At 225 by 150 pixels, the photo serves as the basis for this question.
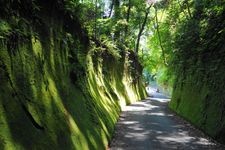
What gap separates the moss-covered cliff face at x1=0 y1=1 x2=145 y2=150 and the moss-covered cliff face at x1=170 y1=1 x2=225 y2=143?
5122 mm

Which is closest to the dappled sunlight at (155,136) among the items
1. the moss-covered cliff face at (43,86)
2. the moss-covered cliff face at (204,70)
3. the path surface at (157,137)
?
the path surface at (157,137)

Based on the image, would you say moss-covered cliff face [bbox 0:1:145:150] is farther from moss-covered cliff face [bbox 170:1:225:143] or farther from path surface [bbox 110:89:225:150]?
moss-covered cliff face [bbox 170:1:225:143]

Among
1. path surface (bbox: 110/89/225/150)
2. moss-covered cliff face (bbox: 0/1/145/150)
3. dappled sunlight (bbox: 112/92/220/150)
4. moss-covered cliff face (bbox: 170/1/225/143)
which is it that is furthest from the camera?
moss-covered cliff face (bbox: 170/1/225/143)

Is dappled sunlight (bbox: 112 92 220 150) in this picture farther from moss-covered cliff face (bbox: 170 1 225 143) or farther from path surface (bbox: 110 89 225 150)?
moss-covered cliff face (bbox: 170 1 225 143)

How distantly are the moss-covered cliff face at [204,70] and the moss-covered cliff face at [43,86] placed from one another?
16.8 feet

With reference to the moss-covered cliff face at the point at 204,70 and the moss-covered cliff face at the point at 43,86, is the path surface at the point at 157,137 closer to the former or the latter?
the moss-covered cliff face at the point at 204,70

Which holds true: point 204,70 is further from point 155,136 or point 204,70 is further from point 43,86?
point 43,86

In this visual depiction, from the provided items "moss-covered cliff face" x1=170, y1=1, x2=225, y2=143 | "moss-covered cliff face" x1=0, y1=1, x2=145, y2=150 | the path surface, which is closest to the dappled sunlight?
the path surface

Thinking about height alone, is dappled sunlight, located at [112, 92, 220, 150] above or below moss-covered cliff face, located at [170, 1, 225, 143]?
below

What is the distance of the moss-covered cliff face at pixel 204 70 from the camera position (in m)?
14.2

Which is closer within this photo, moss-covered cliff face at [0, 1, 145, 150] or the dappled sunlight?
moss-covered cliff face at [0, 1, 145, 150]

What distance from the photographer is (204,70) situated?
59.6ft

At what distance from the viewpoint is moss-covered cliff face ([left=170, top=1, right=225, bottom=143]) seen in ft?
46.8

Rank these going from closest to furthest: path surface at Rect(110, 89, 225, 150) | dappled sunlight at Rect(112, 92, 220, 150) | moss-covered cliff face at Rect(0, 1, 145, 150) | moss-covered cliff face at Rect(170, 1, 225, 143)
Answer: moss-covered cliff face at Rect(0, 1, 145, 150) → path surface at Rect(110, 89, 225, 150) → dappled sunlight at Rect(112, 92, 220, 150) → moss-covered cliff face at Rect(170, 1, 225, 143)
